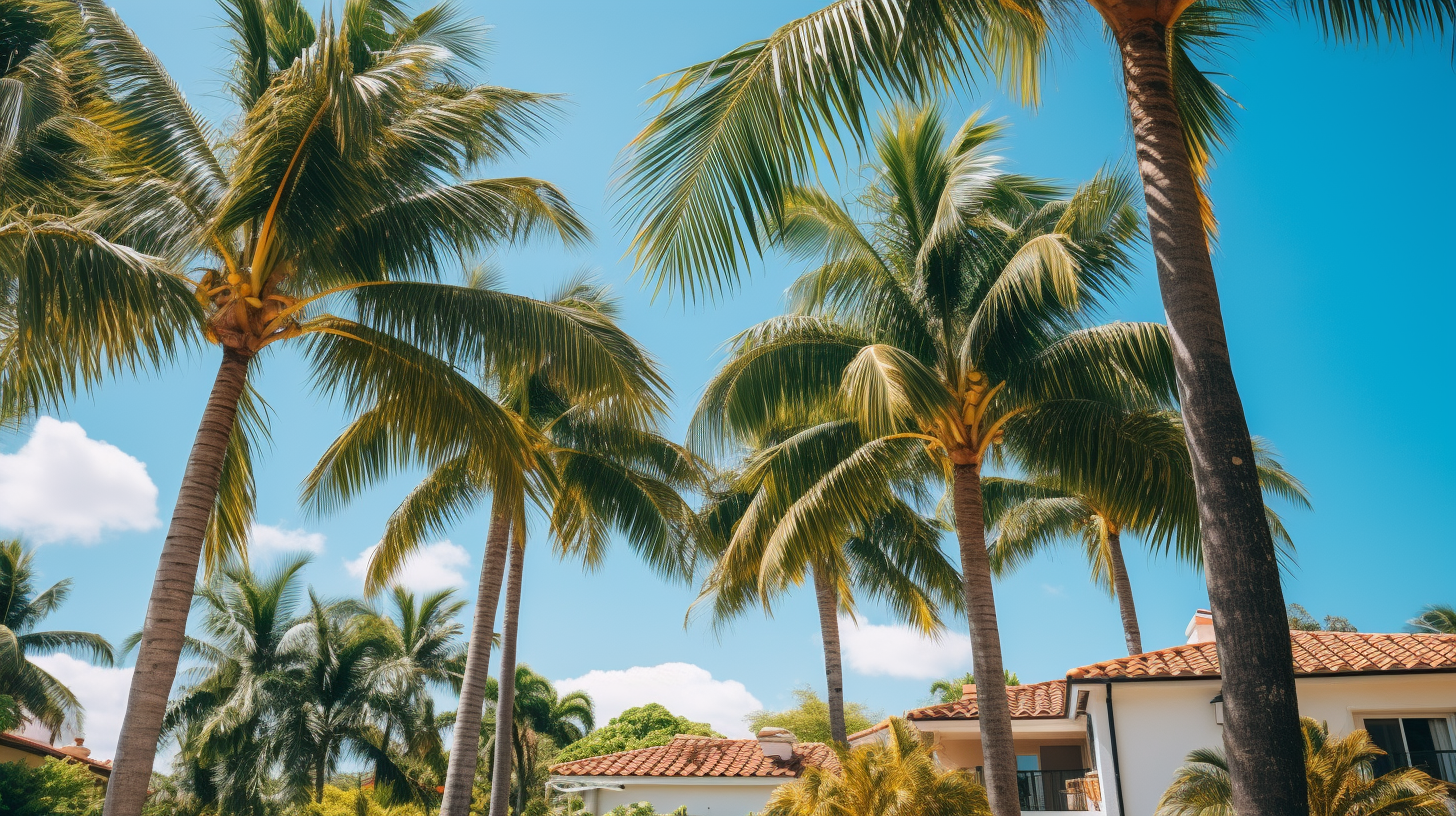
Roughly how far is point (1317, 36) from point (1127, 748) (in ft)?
40.5

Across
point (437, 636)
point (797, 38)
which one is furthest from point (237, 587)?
point (797, 38)

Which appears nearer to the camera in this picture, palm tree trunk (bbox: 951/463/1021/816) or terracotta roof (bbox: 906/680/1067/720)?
palm tree trunk (bbox: 951/463/1021/816)

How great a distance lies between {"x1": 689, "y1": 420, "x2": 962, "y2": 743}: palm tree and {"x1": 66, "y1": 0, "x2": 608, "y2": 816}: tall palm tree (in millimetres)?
4305

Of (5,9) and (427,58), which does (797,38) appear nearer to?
(427,58)

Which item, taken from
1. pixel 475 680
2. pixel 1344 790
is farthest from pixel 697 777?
pixel 1344 790

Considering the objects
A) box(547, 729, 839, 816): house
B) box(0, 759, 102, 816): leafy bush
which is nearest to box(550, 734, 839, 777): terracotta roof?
box(547, 729, 839, 816): house

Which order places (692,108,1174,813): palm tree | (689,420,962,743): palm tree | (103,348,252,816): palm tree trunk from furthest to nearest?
1. (689,420,962,743): palm tree
2. (692,108,1174,813): palm tree
3. (103,348,252,816): palm tree trunk

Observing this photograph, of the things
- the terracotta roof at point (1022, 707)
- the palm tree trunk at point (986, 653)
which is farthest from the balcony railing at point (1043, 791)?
the palm tree trunk at point (986, 653)

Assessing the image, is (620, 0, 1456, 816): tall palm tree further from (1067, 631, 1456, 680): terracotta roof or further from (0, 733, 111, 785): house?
(0, 733, 111, 785): house

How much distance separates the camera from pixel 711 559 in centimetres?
1911

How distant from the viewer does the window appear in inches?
571

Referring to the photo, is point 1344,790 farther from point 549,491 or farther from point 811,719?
point 811,719

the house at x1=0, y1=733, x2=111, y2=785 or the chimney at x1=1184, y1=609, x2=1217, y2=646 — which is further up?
the chimney at x1=1184, y1=609, x2=1217, y2=646

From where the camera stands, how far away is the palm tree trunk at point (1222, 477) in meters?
4.17
